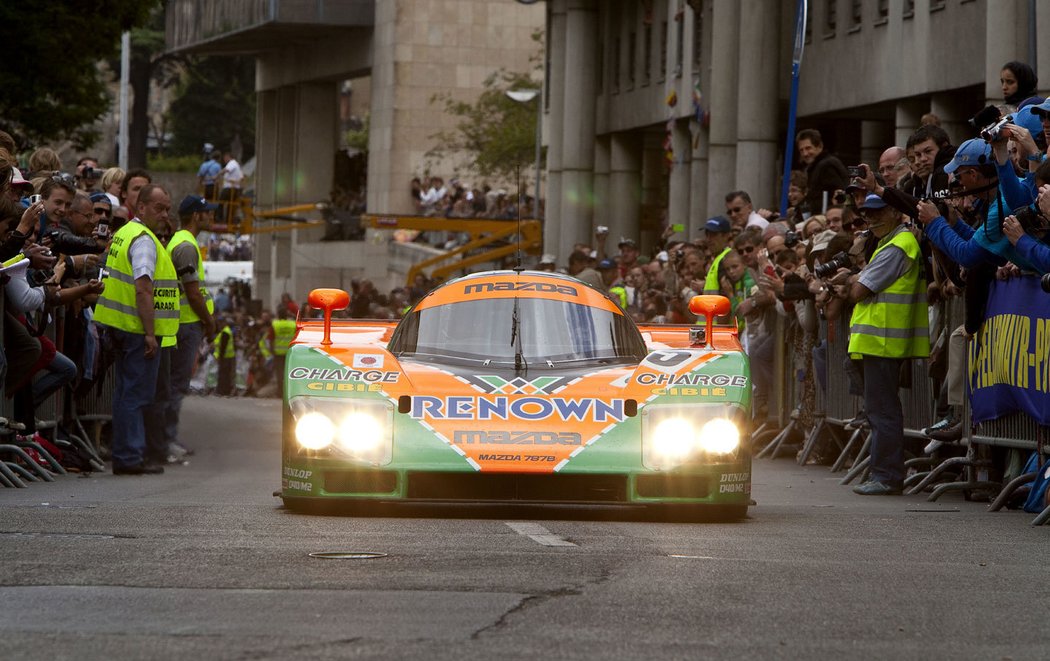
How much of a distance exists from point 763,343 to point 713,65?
2332cm

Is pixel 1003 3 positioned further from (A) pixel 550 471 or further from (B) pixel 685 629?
(B) pixel 685 629

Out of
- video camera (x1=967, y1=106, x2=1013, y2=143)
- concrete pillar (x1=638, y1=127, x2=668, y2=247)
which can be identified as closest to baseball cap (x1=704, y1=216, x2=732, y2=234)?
video camera (x1=967, y1=106, x2=1013, y2=143)

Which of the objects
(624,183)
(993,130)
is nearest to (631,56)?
(624,183)

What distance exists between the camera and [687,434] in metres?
10.6

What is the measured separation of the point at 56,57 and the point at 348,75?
48879 millimetres

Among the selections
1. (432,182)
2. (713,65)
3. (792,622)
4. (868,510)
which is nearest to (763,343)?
(868,510)

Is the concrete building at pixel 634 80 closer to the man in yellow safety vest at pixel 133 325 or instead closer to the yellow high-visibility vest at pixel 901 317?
the yellow high-visibility vest at pixel 901 317

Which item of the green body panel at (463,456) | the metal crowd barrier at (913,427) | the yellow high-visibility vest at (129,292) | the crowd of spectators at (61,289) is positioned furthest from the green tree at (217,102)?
the green body panel at (463,456)

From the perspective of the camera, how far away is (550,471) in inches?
402

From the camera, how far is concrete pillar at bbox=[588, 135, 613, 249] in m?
58.4

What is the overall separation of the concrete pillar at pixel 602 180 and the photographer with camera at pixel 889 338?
146 feet

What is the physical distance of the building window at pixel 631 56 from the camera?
5612cm

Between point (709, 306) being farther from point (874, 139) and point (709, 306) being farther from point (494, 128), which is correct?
point (494, 128)

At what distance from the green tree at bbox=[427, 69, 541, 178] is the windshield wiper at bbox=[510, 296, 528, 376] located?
6446 centimetres
